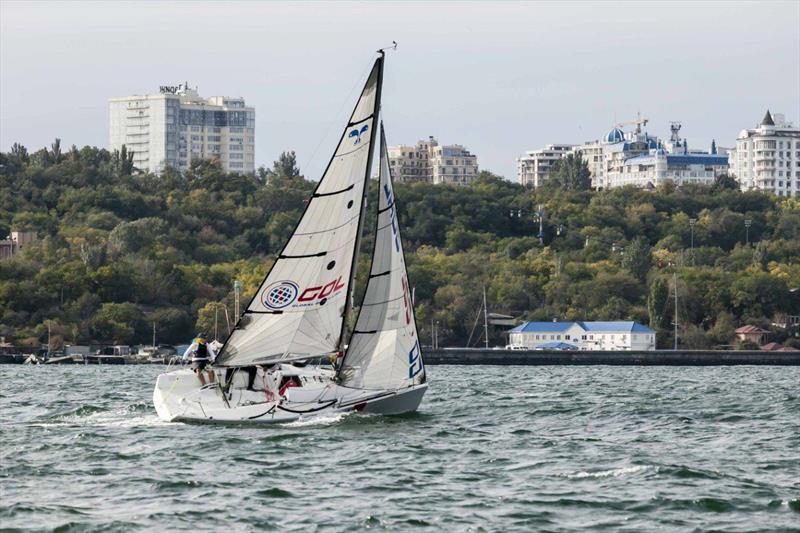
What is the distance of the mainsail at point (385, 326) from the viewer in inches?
1623

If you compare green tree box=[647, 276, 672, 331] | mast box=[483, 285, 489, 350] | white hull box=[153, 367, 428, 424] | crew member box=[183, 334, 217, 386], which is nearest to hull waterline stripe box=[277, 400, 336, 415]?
white hull box=[153, 367, 428, 424]

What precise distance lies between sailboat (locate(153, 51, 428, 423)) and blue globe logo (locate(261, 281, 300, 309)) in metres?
0.02

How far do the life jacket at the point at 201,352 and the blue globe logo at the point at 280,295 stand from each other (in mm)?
1799

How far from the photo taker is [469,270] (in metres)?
169

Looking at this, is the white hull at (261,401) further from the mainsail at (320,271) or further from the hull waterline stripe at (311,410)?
the mainsail at (320,271)

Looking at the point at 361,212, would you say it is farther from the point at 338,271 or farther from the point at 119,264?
the point at 119,264

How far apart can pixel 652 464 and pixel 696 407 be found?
1876 cm

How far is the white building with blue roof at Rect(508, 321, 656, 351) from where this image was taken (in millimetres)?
150000

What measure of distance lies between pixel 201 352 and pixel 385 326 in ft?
14.8

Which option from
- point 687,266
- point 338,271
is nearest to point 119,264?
point 687,266

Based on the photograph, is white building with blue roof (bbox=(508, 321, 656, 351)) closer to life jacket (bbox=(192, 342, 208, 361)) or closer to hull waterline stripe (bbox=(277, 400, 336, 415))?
life jacket (bbox=(192, 342, 208, 361))

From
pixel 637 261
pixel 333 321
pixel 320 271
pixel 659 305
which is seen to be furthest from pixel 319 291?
pixel 637 261

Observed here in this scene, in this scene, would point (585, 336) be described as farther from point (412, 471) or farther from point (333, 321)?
point (412, 471)

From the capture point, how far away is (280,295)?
41625 millimetres
